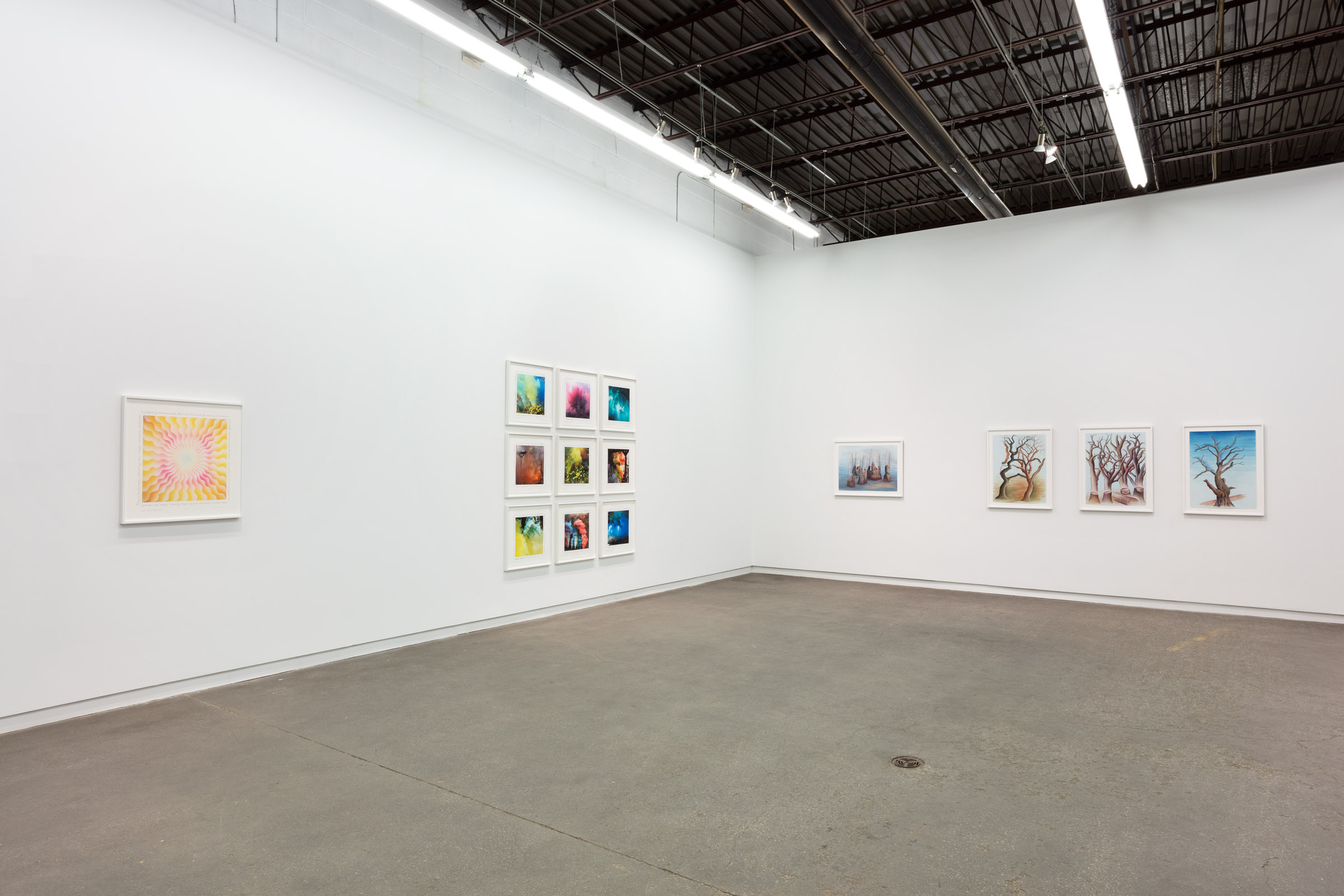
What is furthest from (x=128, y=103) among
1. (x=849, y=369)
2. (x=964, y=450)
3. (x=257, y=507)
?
(x=964, y=450)

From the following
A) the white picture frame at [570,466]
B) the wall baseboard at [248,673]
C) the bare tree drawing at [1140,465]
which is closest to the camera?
the wall baseboard at [248,673]

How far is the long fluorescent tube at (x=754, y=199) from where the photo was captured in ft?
34.6

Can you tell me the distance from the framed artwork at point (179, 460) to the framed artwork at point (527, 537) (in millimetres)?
3301

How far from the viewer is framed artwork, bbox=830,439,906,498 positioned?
1309cm

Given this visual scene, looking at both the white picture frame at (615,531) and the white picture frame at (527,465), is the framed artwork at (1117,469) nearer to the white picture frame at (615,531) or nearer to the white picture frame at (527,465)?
the white picture frame at (615,531)

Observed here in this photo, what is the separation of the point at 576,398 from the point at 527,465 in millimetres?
1329

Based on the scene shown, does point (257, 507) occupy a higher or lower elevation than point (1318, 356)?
lower

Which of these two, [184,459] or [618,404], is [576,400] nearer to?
[618,404]

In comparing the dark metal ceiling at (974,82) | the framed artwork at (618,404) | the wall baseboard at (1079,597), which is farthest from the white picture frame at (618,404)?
the wall baseboard at (1079,597)

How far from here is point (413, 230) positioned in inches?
340

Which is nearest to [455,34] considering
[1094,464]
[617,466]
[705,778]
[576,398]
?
[576,398]

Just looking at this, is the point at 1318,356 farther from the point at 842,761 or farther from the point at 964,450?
the point at 842,761

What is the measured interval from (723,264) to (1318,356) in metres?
8.86

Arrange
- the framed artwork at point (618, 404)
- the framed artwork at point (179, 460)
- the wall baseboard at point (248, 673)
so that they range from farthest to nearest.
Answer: the framed artwork at point (618, 404)
the framed artwork at point (179, 460)
the wall baseboard at point (248, 673)
